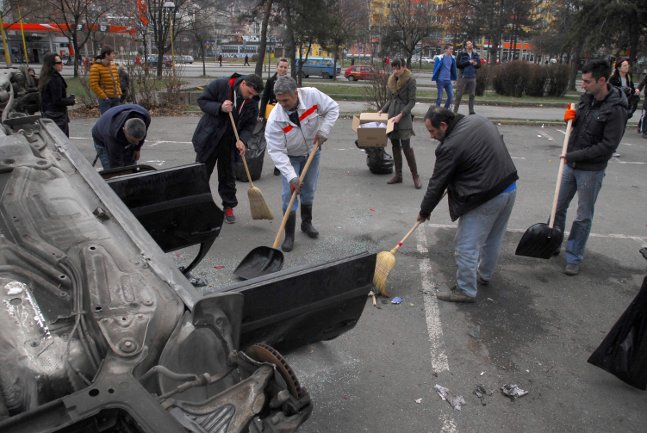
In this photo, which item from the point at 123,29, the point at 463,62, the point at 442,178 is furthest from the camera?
the point at 123,29

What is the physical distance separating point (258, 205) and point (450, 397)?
3260 millimetres

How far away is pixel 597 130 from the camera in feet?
14.8

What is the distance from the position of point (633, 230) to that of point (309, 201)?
3873mm

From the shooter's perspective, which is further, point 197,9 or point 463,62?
point 197,9

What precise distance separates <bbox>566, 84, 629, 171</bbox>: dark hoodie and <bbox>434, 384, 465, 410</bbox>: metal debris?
2.60m

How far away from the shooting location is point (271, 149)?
5102 millimetres

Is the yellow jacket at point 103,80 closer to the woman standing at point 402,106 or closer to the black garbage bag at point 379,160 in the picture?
the black garbage bag at point 379,160

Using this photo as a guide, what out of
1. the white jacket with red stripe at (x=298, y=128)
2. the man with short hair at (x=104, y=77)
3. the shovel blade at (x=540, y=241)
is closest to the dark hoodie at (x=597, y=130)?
the shovel blade at (x=540, y=241)

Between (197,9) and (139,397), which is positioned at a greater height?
(197,9)

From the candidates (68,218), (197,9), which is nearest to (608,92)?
(68,218)

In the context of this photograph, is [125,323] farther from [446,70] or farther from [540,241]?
[446,70]

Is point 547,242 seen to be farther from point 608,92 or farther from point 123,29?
point 123,29

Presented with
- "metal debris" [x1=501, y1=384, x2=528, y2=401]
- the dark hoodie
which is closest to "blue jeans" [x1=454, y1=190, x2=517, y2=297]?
the dark hoodie

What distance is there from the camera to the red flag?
80.2ft
